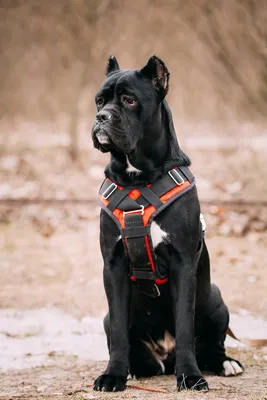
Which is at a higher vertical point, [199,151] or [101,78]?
[101,78]

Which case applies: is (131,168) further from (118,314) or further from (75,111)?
(75,111)

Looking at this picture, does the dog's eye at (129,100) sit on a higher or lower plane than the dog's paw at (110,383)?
higher

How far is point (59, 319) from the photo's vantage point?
5441 mm

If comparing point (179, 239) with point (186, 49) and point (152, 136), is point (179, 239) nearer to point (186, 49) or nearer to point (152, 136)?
A: point (152, 136)

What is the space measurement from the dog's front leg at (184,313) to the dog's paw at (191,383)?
1cm

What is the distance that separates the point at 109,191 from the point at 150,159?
11.2 inches

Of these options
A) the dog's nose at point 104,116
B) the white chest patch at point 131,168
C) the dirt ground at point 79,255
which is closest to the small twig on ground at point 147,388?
the dirt ground at point 79,255

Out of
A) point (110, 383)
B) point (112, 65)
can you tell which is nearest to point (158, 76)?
point (112, 65)

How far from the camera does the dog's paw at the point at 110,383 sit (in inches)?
126

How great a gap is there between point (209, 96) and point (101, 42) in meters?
2.34

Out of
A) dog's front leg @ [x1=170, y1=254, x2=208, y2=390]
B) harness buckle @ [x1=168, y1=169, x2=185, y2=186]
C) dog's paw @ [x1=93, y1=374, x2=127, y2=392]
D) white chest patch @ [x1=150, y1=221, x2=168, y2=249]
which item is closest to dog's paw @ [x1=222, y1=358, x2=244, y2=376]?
dog's front leg @ [x1=170, y1=254, x2=208, y2=390]

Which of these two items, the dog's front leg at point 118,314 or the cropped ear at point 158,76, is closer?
the dog's front leg at point 118,314

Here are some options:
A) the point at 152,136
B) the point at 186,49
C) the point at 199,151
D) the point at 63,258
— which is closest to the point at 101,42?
the point at 186,49

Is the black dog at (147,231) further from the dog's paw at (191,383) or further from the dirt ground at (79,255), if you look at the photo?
the dirt ground at (79,255)
